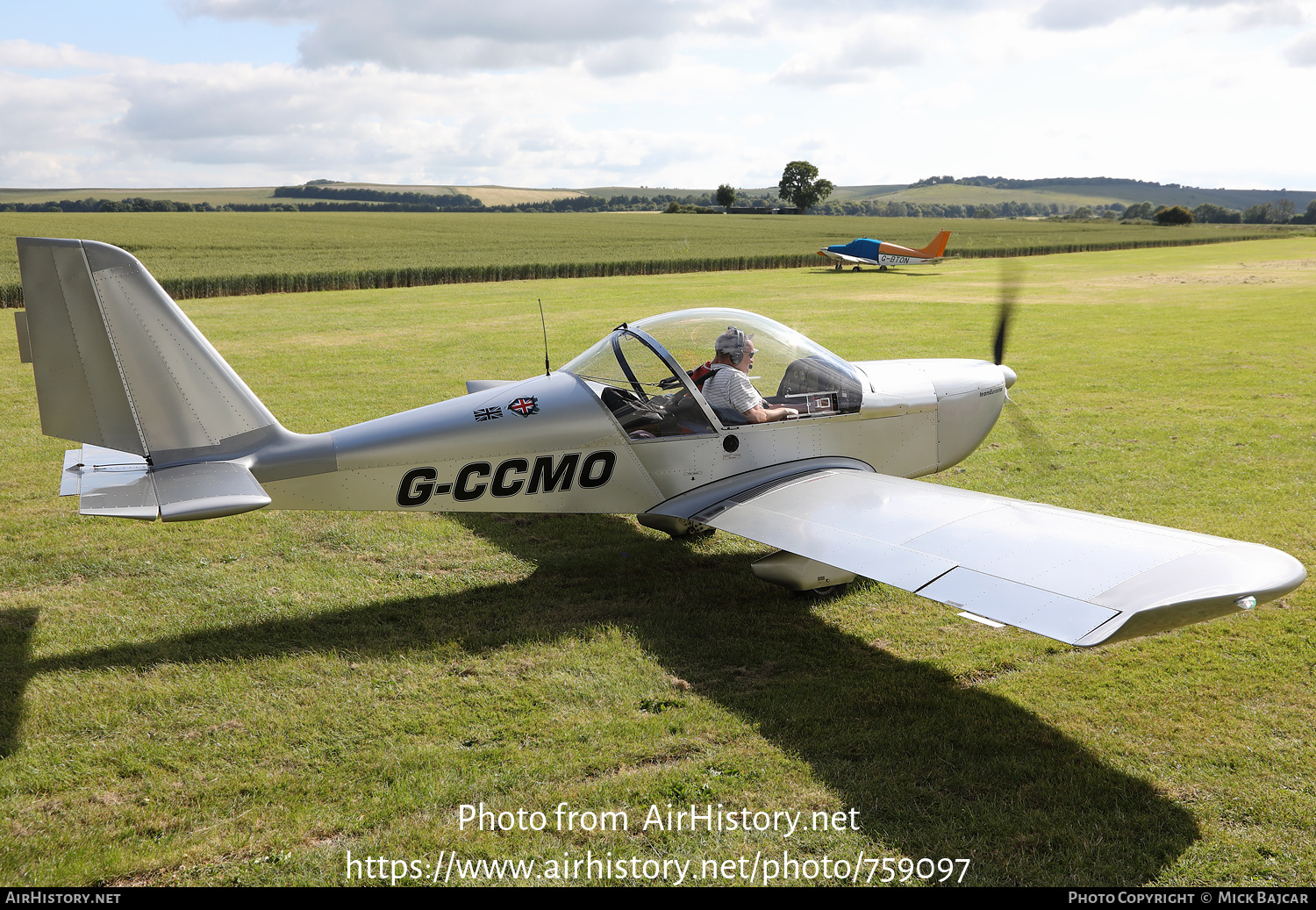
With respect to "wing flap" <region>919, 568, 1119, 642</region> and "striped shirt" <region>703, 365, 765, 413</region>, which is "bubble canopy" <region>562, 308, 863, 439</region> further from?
"wing flap" <region>919, 568, 1119, 642</region>

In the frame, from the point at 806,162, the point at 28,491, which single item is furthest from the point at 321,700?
the point at 806,162

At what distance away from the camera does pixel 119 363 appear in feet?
16.3

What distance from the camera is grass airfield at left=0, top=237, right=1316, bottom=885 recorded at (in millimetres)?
3582

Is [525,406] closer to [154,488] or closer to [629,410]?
[629,410]

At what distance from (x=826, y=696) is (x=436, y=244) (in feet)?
177

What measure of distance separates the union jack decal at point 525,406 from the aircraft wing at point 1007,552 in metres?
1.20

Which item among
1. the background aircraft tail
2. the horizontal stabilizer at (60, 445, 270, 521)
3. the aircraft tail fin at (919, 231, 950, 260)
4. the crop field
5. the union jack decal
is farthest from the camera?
the aircraft tail fin at (919, 231, 950, 260)

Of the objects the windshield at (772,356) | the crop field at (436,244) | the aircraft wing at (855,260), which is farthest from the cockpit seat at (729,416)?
the aircraft wing at (855,260)

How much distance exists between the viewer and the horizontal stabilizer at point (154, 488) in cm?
455

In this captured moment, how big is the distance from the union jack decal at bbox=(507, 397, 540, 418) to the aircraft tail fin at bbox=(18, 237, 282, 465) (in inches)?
65.6

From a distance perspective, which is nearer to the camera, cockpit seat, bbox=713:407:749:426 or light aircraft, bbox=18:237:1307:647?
light aircraft, bbox=18:237:1307:647

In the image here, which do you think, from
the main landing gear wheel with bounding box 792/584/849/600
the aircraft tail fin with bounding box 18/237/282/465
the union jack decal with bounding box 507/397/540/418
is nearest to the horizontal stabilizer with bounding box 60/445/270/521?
the aircraft tail fin with bounding box 18/237/282/465
